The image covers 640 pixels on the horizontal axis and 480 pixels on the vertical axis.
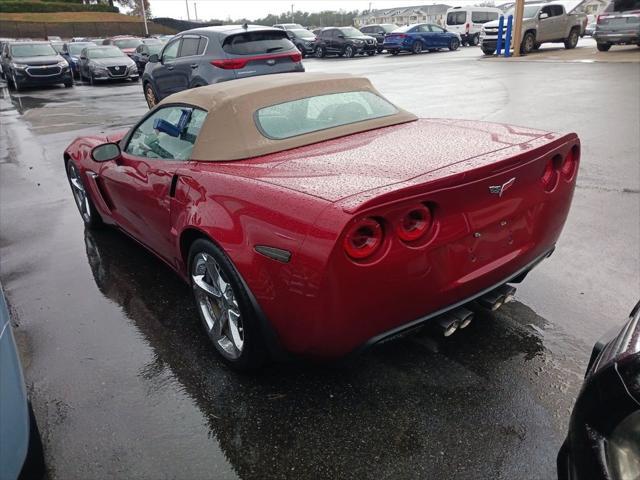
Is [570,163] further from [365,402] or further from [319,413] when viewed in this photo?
[319,413]

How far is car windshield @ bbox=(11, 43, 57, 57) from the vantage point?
19.5 m

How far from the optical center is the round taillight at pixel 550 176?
8.83 ft

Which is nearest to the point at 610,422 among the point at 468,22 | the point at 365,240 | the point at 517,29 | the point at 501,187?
the point at 365,240

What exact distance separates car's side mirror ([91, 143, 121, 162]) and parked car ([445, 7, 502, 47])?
3486cm

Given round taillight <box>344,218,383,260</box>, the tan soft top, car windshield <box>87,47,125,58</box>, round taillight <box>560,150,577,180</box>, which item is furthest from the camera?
car windshield <box>87,47,125,58</box>

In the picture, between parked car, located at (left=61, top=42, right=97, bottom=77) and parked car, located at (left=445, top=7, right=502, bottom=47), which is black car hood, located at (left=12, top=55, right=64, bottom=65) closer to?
parked car, located at (left=61, top=42, right=97, bottom=77)

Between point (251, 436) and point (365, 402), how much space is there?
56 cm

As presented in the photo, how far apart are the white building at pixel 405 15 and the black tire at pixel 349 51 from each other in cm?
6593

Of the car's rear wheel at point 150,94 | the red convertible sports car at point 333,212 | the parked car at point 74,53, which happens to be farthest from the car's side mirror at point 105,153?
the parked car at point 74,53

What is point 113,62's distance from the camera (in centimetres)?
2070

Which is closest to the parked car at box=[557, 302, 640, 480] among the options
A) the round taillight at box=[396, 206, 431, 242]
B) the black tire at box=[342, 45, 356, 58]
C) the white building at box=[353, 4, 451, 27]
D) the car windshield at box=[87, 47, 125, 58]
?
the round taillight at box=[396, 206, 431, 242]

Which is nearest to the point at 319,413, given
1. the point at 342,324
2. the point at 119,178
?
the point at 342,324

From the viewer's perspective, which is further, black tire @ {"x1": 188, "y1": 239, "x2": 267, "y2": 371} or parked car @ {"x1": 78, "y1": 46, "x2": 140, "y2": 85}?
parked car @ {"x1": 78, "y1": 46, "x2": 140, "y2": 85}

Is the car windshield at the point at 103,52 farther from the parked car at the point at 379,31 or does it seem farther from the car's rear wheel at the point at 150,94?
the parked car at the point at 379,31
